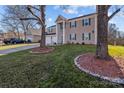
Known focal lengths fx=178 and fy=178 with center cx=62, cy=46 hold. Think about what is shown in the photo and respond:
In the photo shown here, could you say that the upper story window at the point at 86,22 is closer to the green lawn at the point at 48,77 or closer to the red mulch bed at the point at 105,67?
the red mulch bed at the point at 105,67

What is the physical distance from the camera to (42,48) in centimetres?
1831

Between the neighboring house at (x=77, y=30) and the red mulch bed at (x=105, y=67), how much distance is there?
13840 mm

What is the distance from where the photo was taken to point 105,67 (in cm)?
875

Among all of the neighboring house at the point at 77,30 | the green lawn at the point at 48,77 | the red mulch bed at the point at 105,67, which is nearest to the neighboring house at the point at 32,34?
the neighboring house at the point at 77,30

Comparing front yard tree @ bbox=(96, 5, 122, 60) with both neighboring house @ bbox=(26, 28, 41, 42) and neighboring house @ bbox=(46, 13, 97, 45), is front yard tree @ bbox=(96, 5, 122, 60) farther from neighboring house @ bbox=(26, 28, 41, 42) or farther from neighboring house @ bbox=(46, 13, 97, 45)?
neighboring house @ bbox=(26, 28, 41, 42)

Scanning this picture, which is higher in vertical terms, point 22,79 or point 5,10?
point 5,10

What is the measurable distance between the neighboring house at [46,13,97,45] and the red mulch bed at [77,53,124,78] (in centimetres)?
1384

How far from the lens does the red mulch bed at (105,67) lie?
8.08m

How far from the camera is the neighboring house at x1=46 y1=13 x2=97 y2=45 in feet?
78.6

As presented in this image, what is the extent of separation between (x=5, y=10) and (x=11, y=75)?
86.0ft

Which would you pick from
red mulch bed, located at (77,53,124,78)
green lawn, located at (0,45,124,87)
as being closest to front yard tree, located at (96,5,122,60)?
red mulch bed, located at (77,53,124,78)

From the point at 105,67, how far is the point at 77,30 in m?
18.5
